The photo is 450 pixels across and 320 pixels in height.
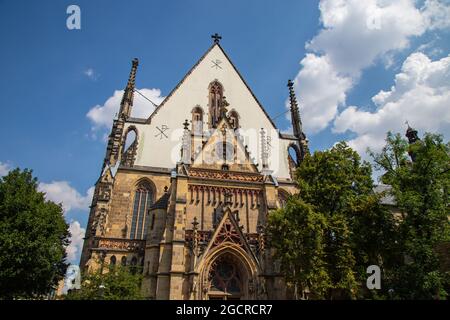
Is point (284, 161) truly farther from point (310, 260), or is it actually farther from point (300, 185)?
point (310, 260)

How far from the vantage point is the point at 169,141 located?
2952 centimetres

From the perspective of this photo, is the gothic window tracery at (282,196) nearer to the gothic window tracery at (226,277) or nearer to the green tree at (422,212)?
the gothic window tracery at (226,277)

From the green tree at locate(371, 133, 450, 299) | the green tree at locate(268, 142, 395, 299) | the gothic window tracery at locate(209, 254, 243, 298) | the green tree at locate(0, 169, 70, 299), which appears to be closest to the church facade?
the gothic window tracery at locate(209, 254, 243, 298)

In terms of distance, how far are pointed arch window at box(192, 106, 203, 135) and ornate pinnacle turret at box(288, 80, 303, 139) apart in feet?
35.1

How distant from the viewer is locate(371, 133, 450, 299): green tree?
14297 millimetres

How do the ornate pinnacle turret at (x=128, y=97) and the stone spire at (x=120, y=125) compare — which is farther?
the ornate pinnacle turret at (x=128, y=97)

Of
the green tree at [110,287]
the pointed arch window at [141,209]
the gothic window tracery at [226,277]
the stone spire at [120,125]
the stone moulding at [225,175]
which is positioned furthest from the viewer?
the stone spire at [120,125]

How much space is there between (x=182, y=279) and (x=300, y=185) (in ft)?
28.8

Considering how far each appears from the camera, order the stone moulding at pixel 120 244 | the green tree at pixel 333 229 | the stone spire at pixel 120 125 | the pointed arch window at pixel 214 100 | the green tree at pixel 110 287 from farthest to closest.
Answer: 1. the pointed arch window at pixel 214 100
2. the stone spire at pixel 120 125
3. the stone moulding at pixel 120 244
4. the green tree at pixel 333 229
5. the green tree at pixel 110 287

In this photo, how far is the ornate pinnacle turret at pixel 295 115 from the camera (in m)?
34.0

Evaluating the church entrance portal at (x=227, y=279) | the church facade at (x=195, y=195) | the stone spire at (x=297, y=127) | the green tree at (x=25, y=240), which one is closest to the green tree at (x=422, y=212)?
the church facade at (x=195, y=195)

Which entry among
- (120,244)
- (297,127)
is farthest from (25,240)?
(297,127)

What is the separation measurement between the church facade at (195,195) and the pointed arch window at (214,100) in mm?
109
